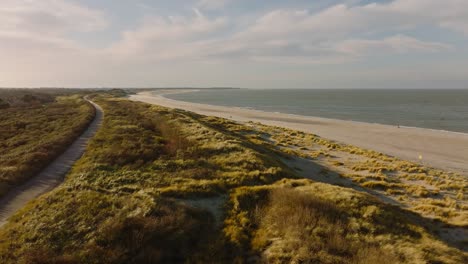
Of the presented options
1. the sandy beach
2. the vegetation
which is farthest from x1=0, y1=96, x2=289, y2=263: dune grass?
the sandy beach

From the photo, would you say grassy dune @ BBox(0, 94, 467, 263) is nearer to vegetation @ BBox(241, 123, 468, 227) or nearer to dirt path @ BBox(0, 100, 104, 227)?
dirt path @ BBox(0, 100, 104, 227)

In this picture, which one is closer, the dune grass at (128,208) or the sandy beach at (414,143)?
the dune grass at (128,208)

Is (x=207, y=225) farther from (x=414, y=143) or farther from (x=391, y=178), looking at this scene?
(x=414, y=143)

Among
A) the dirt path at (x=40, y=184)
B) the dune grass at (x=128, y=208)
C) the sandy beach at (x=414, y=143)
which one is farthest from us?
the sandy beach at (x=414, y=143)

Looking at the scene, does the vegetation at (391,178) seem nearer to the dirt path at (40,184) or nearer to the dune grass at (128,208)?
the dune grass at (128,208)

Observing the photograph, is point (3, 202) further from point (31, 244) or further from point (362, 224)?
point (362, 224)

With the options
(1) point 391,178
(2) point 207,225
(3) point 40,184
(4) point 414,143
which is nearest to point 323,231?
(2) point 207,225

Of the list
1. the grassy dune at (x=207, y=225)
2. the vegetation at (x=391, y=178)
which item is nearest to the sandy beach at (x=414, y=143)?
the vegetation at (x=391, y=178)
